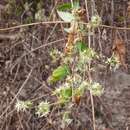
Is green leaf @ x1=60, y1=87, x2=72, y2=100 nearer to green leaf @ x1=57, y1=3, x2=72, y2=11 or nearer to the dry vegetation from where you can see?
green leaf @ x1=57, y1=3, x2=72, y2=11

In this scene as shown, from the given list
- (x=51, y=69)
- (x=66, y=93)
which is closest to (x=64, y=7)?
(x=66, y=93)

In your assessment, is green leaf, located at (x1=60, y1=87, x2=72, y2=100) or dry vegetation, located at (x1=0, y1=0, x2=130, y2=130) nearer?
green leaf, located at (x1=60, y1=87, x2=72, y2=100)

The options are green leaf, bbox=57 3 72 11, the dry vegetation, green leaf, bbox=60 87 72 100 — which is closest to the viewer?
green leaf, bbox=60 87 72 100

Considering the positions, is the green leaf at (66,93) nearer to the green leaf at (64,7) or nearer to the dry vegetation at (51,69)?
the green leaf at (64,7)

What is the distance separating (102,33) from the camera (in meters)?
2.10

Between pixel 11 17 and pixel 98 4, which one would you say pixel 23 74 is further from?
pixel 98 4

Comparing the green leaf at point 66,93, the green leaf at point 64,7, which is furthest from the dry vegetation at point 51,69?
the green leaf at point 66,93

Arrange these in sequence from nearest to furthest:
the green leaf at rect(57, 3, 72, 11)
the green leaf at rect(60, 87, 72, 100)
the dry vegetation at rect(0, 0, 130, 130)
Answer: the green leaf at rect(60, 87, 72, 100)
the green leaf at rect(57, 3, 72, 11)
the dry vegetation at rect(0, 0, 130, 130)

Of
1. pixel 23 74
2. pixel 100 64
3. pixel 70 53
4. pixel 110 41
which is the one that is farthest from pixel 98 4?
pixel 70 53

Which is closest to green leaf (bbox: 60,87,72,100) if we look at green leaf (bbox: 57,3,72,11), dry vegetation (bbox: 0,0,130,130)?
green leaf (bbox: 57,3,72,11)

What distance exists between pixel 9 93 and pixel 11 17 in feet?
1.59

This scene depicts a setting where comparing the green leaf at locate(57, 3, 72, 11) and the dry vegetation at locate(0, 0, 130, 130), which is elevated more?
the green leaf at locate(57, 3, 72, 11)

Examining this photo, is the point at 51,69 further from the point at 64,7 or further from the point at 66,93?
the point at 66,93

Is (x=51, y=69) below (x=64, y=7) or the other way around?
below
